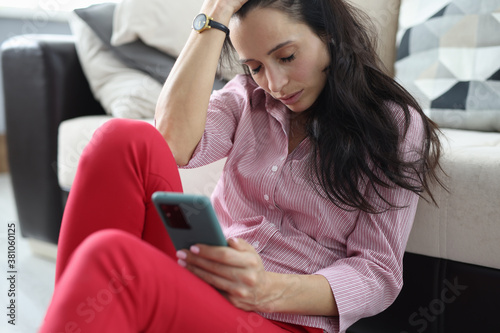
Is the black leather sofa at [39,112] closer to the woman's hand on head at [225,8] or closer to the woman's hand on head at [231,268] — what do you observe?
the woman's hand on head at [225,8]

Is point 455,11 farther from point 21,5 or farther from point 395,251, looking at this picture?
point 21,5

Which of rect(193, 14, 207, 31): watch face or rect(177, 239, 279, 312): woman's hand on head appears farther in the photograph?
rect(193, 14, 207, 31): watch face

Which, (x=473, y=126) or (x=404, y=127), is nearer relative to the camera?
(x=404, y=127)

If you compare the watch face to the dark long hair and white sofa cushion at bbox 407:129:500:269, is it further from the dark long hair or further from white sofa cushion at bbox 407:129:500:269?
white sofa cushion at bbox 407:129:500:269

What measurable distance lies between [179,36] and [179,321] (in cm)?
120

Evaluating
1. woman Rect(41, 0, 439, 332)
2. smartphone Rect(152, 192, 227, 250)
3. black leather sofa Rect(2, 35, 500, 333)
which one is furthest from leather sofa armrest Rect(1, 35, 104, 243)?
smartphone Rect(152, 192, 227, 250)

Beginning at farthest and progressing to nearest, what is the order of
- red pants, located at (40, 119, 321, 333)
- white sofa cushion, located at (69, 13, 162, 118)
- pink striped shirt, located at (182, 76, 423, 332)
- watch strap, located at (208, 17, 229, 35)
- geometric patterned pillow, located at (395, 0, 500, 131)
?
white sofa cushion, located at (69, 13, 162, 118), geometric patterned pillow, located at (395, 0, 500, 131), watch strap, located at (208, 17, 229, 35), pink striped shirt, located at (182, 76, 423, 332), red pants, located at (40, 119, 321, 333)

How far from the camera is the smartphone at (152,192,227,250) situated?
58cm

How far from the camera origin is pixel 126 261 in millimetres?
553

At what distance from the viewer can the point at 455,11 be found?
127 cm

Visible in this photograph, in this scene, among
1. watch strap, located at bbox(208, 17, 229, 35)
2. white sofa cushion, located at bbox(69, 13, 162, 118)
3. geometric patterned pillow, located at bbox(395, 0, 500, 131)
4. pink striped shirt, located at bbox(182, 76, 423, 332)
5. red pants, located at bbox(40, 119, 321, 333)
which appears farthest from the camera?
white sofa cushion, located at bbox(69, 13, 162, 118)

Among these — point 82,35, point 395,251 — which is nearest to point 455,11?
point 395,251

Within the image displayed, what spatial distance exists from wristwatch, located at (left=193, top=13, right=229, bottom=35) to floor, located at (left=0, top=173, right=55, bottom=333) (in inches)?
32.7

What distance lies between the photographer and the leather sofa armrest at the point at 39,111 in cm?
163
